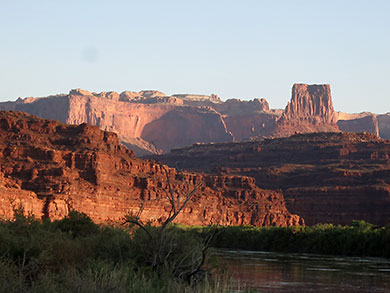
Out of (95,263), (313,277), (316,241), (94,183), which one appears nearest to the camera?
(95,263)

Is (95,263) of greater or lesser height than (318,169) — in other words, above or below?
below

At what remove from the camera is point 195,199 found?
126 meters

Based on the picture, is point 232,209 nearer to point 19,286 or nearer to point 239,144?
point 239,144

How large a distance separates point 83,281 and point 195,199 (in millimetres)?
108580

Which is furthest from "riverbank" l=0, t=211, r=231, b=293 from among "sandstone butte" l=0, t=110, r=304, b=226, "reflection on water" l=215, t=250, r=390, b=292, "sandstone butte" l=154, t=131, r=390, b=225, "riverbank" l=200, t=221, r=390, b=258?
"sandstone butte" l=154, t=131, r=390, b=225

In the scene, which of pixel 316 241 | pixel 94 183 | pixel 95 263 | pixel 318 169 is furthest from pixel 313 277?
pixel 318 169

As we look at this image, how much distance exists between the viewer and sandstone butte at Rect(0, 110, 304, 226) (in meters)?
96.6

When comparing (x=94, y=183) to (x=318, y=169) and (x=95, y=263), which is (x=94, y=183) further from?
(x=95, y=263)

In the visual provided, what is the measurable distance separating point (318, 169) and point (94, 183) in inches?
2546

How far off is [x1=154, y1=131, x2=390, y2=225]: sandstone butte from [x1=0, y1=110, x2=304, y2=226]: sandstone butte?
7260 mm

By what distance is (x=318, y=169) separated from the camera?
15800cm

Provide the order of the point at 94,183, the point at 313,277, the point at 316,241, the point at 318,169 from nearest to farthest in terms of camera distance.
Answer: the point at 313,277
the point at 316,241
the point at 94,183
the point at 318,169

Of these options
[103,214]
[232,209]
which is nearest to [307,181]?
[232,209]

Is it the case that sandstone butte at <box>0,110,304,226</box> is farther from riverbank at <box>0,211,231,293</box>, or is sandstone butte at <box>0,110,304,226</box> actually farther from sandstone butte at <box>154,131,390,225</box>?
riverbank at <box>0,211,231,293</box>
